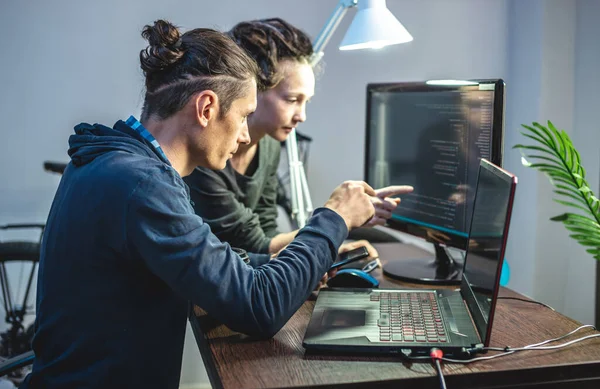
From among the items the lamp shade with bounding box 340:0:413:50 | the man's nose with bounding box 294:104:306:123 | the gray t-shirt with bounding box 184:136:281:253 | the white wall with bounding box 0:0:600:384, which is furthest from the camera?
the white wall with bounding box 0:0:600:384

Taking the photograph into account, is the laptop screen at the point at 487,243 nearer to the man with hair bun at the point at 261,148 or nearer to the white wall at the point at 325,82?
the man with hair bun at the point at 261,148

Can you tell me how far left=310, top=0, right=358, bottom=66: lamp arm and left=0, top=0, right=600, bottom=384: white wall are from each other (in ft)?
3.04

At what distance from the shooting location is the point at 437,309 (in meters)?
1.18

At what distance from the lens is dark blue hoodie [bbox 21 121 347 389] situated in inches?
37.8

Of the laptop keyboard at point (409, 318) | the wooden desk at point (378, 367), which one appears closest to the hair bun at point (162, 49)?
the wooden desk at point (378, 367)

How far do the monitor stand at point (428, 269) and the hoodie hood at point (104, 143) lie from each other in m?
0.65

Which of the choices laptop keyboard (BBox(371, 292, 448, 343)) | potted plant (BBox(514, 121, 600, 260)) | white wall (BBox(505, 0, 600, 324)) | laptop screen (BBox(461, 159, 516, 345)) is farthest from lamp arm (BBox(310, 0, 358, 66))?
white wall (BBox(505, 0, 600, 324))

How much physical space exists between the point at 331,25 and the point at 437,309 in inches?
34.7

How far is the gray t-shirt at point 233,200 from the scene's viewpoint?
1.67 meters

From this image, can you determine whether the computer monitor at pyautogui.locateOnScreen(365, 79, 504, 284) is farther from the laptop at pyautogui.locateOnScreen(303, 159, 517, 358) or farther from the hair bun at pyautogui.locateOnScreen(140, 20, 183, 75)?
the hair bun at pyautogui.locateOnScreen(140, 20, 183, 75)

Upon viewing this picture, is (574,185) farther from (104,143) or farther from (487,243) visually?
(104,143)

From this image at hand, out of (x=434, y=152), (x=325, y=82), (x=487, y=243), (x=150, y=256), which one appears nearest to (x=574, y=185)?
(x=434, y=152)

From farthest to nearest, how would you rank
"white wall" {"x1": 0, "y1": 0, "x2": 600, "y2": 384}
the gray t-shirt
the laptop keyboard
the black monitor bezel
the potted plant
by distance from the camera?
"white wall" {"x1": 0, "y1": 0, "x2": 600, "y2": 384}, the gray t-shirt, the potted plant, the black monitor bezel, the laptop keyboard

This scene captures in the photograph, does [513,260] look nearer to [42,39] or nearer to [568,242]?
[568,242]
